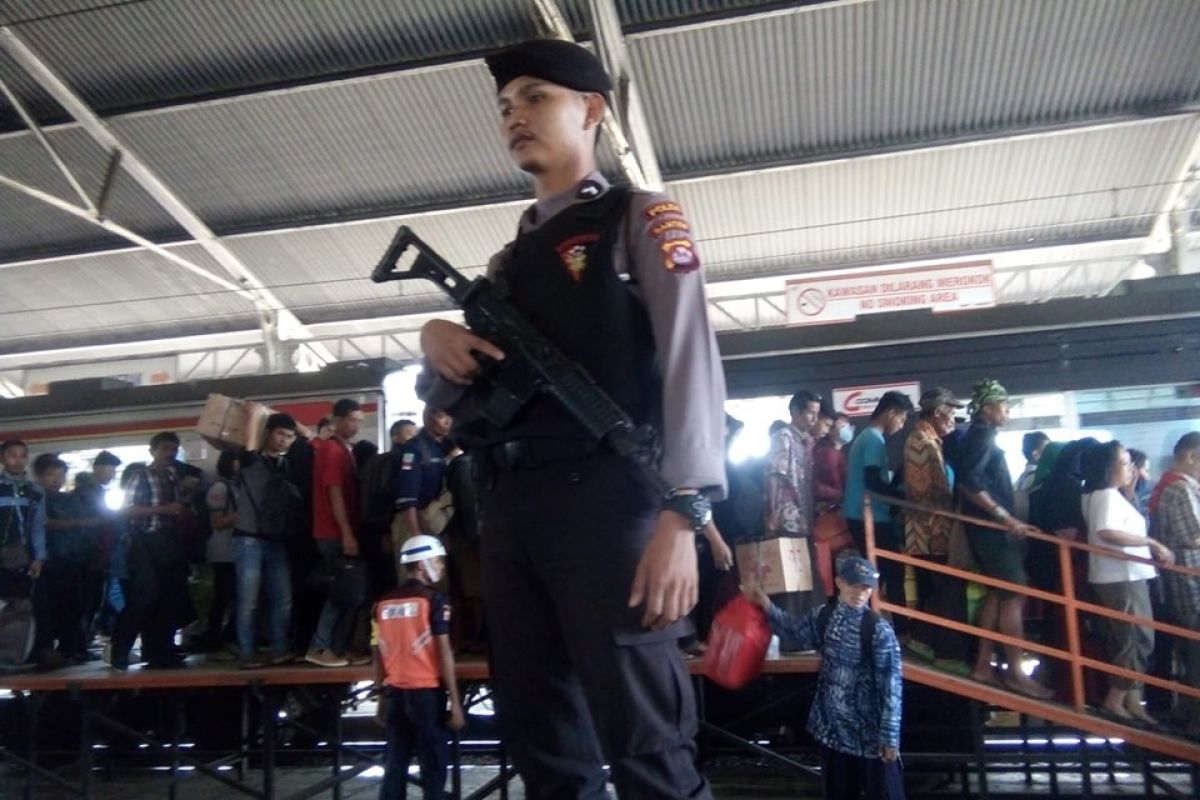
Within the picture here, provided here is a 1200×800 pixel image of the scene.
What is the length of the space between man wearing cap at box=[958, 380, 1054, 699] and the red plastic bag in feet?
4.06

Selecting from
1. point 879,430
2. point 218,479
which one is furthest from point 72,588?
point 879,430

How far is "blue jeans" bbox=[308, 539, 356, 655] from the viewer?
556cm

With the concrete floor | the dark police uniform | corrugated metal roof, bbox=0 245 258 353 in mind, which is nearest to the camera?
the dark police uniform

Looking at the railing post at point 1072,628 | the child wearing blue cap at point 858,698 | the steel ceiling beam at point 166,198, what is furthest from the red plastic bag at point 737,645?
the steel ceiling beam at point 166,198

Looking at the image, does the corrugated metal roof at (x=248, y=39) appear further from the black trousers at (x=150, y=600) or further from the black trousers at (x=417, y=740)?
the black trousers at (x=417, y=740)

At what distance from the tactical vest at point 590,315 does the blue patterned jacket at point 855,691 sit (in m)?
3.26

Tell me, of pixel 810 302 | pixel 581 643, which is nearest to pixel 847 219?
pixel 810 302

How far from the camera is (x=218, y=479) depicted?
20.6 ft

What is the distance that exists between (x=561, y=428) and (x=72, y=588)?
6376 mm

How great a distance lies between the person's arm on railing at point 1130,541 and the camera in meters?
4.85

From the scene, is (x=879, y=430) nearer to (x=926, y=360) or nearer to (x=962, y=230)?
(x=926, y=360)

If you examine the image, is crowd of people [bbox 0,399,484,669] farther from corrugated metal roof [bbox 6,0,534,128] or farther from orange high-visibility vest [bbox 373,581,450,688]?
corrugated metal roof [bbox 6,0,534,128]

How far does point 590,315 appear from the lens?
4.80ft

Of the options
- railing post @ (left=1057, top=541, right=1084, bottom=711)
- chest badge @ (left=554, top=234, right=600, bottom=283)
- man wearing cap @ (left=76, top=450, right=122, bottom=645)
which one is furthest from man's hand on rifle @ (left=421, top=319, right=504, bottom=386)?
man wearing cap @ (left=76, top=450, right=122, bottom=645)
